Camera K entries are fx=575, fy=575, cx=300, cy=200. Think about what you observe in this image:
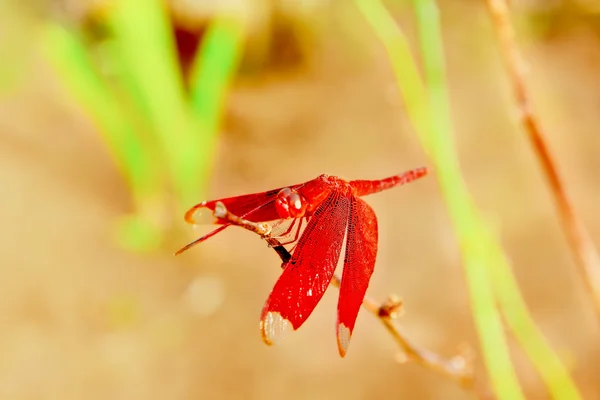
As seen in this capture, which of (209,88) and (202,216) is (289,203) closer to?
(202,216)

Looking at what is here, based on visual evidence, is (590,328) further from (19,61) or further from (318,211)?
(19,61)

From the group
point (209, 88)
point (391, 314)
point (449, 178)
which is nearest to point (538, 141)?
point (449, 178)

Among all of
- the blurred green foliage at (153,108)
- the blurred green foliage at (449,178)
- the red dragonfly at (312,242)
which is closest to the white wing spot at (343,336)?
the red dragonfly at (312,242)

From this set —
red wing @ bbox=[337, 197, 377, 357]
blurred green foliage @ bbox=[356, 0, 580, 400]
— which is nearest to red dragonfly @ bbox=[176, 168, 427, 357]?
red wing @ bbox=[337, 197, 377, 357]

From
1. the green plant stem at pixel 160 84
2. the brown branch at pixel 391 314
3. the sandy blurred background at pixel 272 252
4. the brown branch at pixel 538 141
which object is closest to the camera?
the brown branch at pixel 391 314

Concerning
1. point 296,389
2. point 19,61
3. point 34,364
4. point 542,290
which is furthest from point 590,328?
point 19,61

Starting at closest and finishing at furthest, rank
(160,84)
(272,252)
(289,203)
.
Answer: (289,203) → (272,252) → (160,84)

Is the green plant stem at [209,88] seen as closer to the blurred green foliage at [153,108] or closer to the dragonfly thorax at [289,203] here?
the blurred green foliage at [153,108]

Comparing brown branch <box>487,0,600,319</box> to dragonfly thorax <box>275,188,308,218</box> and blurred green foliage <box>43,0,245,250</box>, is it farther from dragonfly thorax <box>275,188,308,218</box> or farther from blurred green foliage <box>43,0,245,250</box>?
→ blurred green foliage <box>43,0,245,250</box>
